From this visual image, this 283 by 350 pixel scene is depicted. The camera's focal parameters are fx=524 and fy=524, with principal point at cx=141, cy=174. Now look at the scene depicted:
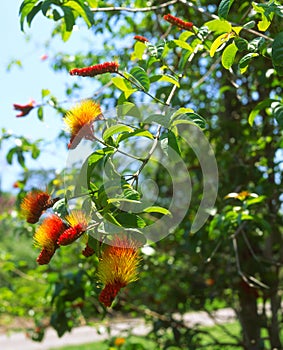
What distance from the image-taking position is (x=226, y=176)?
2518mm

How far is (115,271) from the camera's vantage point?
34.9 inches

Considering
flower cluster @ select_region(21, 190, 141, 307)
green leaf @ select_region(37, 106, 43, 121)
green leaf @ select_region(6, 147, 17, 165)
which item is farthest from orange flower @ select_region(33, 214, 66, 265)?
green leaf @ select_region(6, 147, 17, 165)

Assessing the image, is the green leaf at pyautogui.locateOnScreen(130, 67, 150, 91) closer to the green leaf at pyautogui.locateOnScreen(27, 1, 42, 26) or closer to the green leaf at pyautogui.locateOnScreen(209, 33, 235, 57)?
the green leaf at pyautogui.locateOnScreen(209, 33, 235, 57)

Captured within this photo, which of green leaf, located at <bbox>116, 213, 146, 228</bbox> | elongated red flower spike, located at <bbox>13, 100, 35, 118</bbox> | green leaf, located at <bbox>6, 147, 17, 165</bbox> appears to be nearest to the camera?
green leaf, located at <bbox>116, 213, 146, 228</bbox>

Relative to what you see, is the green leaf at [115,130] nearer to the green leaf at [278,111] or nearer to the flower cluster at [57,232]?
the flower cluster at [57,232]

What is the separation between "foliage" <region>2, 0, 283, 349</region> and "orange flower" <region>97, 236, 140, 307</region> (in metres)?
0.07

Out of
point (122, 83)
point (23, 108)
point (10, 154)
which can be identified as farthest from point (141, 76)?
point (10, 154)

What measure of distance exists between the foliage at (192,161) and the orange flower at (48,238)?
2.2 inches

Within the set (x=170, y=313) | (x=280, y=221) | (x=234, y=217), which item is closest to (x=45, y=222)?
(x=234, y=217)

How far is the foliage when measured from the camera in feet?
3.73

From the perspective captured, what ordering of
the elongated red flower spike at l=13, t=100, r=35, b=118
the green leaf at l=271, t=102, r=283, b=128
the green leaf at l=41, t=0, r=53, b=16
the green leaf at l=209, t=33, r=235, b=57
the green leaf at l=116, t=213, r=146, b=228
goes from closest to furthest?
the green leaf at l=116, t=213, r=146, b=228 → the green leaf at l=209, t=33, r=235, b=57 → the green leaf at l=271, t=102, r=283, b=128 → the green leaf at l=41, t=0, r=53, b=16 → the elongated red flower spike at l=13, t=100, r=35, b=118

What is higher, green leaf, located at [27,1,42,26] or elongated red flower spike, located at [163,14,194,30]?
green leaf, located at [27,1,42,26]

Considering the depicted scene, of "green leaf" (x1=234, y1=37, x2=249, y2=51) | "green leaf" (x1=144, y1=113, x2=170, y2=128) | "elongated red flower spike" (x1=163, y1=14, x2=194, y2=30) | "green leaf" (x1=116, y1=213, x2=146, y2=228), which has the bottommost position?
"green leaf" (x1=116, y1=213, x2=146, y2=228)

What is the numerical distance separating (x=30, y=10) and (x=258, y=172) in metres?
1.23
